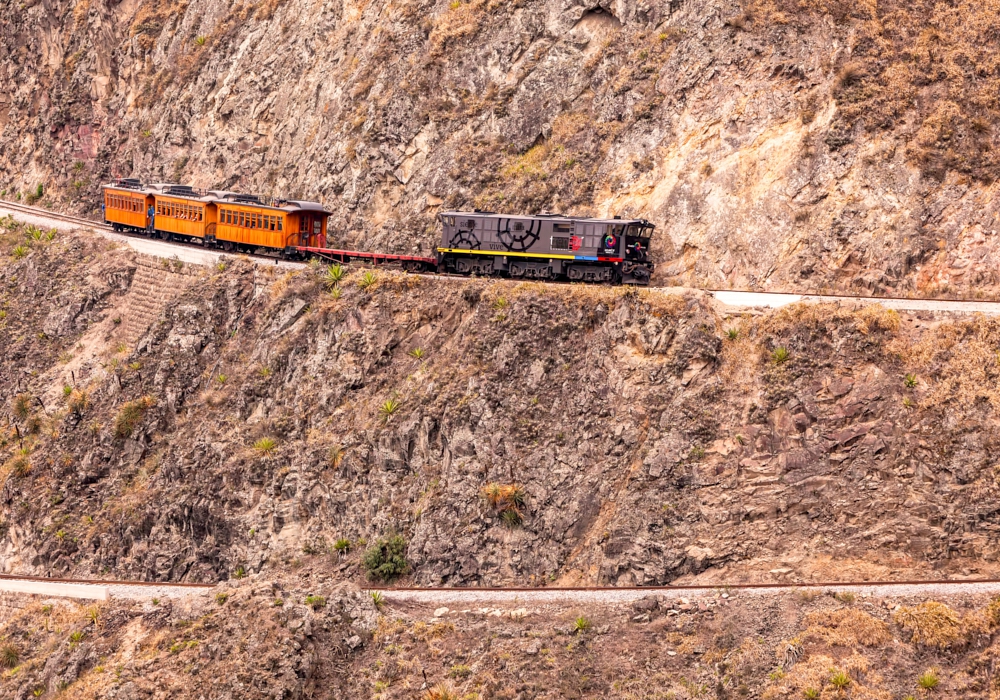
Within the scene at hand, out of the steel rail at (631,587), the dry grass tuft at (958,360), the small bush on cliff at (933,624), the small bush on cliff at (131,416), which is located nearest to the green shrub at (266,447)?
the steel rail at (631,587)

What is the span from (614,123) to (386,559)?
20656 mm

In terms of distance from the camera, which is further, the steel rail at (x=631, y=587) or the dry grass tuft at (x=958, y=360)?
the dry grass tuft at (x=958, y=360)

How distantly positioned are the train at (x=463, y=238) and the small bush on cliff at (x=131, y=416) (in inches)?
336

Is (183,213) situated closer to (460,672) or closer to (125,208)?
(125,208)

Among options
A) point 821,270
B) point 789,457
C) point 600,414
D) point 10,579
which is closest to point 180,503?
point 10,579

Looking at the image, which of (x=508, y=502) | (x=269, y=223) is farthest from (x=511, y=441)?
(x=269, y=223)

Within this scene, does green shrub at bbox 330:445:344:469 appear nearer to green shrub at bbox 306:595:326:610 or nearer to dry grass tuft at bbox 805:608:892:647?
green shrub at bbox 306:595:326:610

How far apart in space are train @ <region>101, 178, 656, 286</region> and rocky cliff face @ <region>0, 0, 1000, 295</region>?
2208 mm

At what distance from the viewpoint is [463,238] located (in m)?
40.2

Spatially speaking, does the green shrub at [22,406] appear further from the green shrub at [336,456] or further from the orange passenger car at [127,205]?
the green shrub at [336,456]

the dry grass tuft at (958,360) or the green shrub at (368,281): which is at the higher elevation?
the green shrub at (368,281)

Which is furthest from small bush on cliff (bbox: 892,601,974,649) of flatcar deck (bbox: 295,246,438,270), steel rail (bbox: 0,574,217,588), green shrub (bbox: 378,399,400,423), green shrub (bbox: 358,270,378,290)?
flatcar deck (bbox: 295,246,438,270)

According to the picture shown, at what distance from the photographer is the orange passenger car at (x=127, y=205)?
1969 inches

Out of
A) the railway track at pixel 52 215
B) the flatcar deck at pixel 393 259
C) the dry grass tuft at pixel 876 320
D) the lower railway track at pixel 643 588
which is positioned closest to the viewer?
the lower railway track at pixel 643 588
